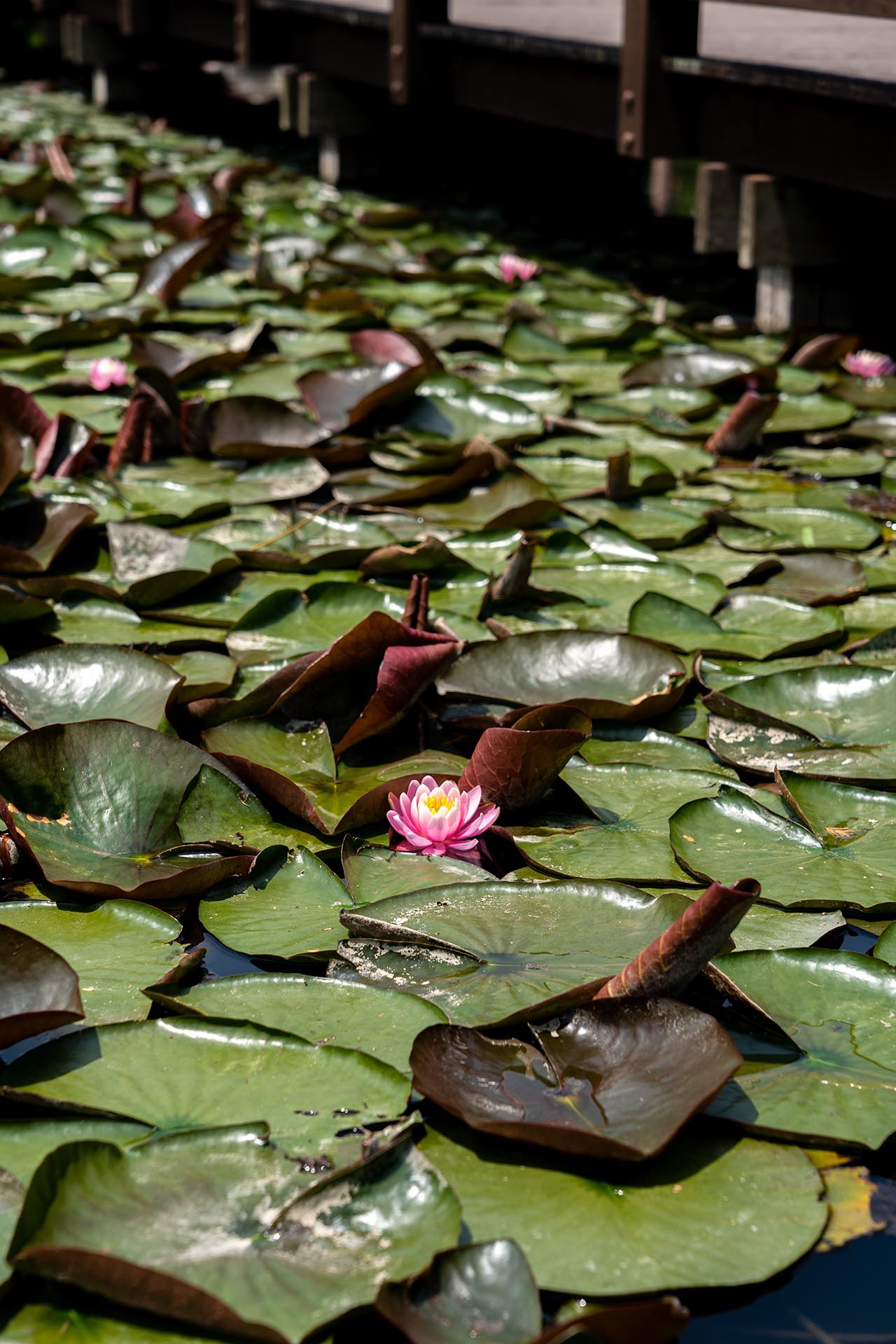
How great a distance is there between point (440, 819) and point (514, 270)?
3.22 m

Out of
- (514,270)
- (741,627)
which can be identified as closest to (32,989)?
(741,627)

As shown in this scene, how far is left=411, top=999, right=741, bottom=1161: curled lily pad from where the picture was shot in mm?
1024

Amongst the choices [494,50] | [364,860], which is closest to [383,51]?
[494,50]

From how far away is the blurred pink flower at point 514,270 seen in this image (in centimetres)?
430

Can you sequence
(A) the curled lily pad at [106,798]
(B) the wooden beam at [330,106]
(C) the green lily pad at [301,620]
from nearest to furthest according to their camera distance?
(A) the curled lily pad at [106,798], (C) the green lily pad at [301,620], (B) the wooden beam at [330,106]

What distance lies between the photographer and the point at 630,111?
12.4ft

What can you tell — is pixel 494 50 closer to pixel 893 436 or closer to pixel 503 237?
pixel 503 237

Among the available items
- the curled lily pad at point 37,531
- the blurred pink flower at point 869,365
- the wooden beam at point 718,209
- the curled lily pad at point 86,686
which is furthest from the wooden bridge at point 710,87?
the curled lily pad at point 86,686

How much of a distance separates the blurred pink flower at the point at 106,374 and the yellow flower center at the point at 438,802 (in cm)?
186

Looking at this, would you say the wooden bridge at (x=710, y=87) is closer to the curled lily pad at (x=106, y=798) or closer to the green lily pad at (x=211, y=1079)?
the curled lily pad at (x=106, y=798)

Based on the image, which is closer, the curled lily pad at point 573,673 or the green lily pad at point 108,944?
the green lily pad at point 108,944

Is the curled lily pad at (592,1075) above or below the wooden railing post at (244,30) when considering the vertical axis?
below

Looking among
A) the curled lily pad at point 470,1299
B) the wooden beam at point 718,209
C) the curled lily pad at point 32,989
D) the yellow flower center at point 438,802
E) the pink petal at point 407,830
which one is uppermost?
the wooden beam at point 718,209

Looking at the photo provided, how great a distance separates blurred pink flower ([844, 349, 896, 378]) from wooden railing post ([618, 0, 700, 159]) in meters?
0.86
